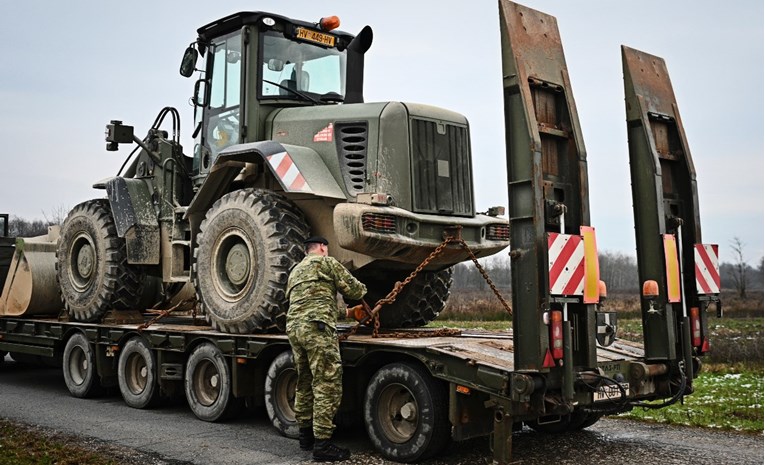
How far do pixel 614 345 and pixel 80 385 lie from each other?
7.38 m

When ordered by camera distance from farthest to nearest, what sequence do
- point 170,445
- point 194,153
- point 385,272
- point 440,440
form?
point 194,153 → point 385,272 → point 170,445 → point 440,440

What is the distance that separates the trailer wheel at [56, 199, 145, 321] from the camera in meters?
12.0

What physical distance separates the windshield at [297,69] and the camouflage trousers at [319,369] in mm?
3587

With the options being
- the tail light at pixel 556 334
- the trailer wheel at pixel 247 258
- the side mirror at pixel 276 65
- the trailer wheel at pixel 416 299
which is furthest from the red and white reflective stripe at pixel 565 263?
the side mirror at pixel 276 65

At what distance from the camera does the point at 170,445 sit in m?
8.56

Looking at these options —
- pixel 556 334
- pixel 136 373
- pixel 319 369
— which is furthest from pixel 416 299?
pixel 556 334

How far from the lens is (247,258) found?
9609mm

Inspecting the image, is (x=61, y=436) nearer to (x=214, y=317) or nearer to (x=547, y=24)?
(x=214, y=317)

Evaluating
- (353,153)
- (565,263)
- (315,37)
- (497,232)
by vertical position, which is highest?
(315,37)

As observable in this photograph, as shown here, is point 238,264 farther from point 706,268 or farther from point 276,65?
point 706,268

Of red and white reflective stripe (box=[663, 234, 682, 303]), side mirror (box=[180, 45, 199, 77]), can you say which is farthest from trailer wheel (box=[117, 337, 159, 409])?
red and white reflective stripe (box=[663, 234, 682, 303])

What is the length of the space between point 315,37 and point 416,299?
11.5 ft

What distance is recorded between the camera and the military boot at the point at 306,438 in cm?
826

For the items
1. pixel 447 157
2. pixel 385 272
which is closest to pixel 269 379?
pixel 385 272
